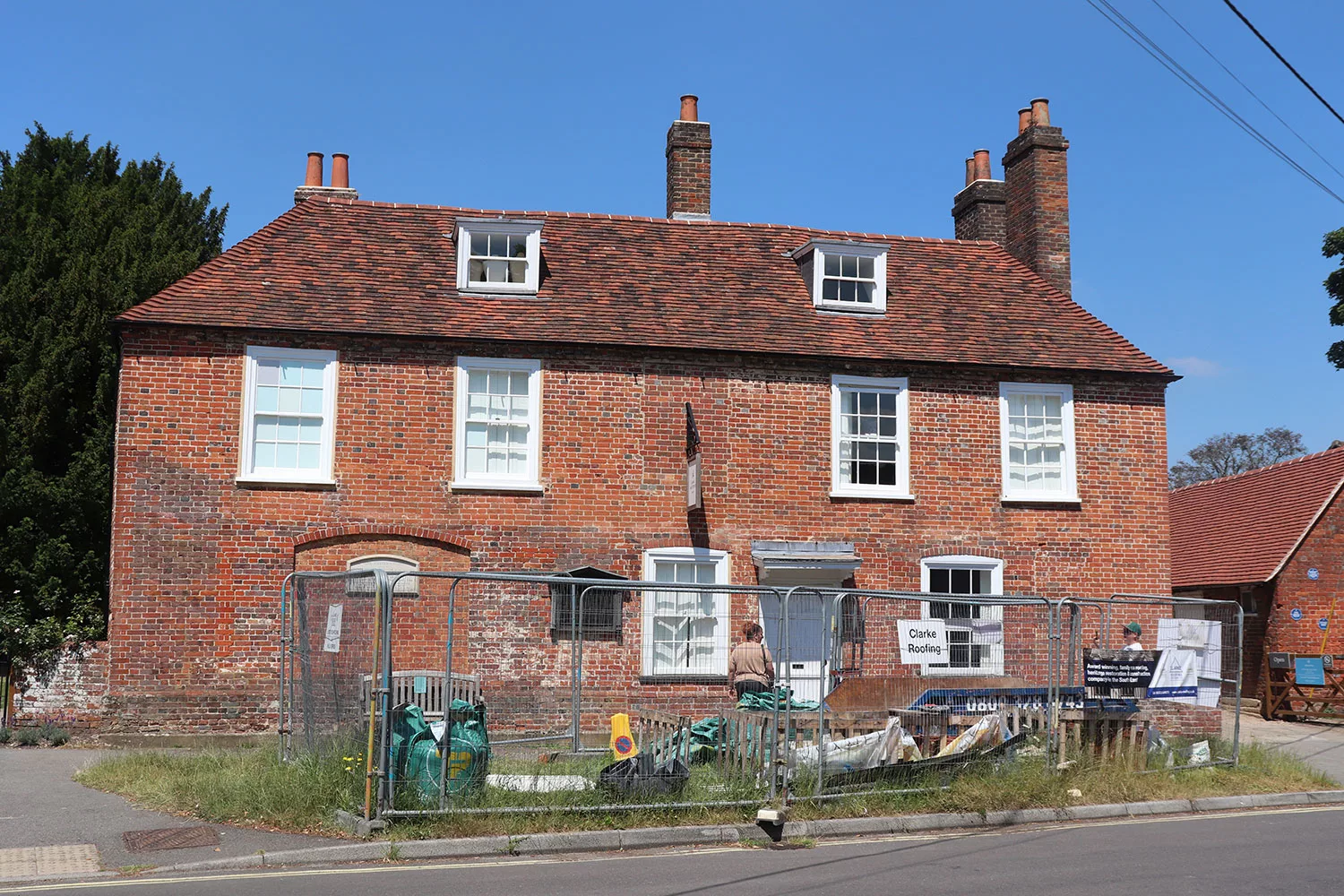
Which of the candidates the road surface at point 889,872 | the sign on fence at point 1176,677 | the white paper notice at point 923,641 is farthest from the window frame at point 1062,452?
the road surface at point 889,872

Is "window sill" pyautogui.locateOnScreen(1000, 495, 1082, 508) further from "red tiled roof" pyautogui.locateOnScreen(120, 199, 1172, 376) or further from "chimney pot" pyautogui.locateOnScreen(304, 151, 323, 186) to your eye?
"chimney pot" pyautogui.locateOnScreen(304, 151, 323, 186)

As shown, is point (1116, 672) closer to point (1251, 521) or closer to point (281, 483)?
point (281, 483)

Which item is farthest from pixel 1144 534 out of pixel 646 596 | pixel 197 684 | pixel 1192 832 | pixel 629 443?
pixel 197 684

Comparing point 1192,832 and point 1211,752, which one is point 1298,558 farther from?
point 1192,832

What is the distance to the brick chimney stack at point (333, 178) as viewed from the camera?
22.6 meters

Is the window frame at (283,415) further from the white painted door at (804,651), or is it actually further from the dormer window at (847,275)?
the dormer window at (847,275)

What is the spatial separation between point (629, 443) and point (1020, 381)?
6.65 meters

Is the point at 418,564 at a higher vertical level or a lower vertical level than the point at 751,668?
higher

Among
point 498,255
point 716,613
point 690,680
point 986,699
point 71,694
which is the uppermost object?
point 498,255

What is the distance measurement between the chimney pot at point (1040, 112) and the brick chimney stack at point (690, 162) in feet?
20.2

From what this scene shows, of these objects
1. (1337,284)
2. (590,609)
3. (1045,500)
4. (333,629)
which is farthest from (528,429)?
(1337,284)

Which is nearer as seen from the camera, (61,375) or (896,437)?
(896,437)

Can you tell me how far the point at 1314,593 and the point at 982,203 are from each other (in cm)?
1021

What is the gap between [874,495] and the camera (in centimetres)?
2066
